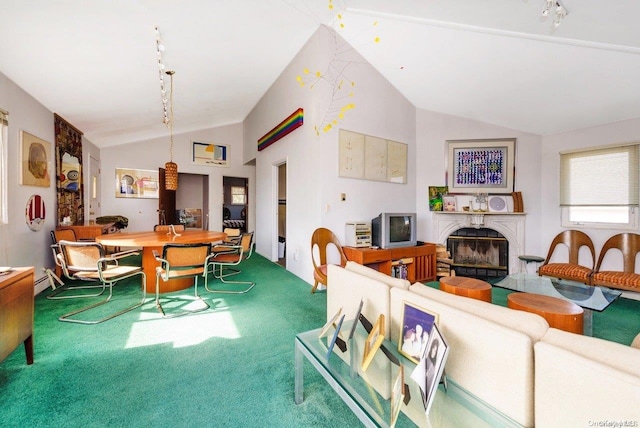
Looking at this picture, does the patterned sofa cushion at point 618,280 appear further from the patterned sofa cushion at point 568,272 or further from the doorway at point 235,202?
the doorway at point 235,202

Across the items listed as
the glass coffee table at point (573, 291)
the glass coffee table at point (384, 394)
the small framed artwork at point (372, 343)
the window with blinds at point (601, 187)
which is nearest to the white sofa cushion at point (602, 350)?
the glass coffee table at point (384, 394)

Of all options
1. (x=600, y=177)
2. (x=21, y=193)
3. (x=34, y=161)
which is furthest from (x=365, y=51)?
(x=21, y=193)

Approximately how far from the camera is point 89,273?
Result: 8.52ft

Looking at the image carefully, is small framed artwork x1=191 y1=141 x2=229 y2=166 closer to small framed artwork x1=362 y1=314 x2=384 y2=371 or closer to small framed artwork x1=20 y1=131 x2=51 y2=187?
small framed artwork x1=20 y1=131 x2=51 y2=187

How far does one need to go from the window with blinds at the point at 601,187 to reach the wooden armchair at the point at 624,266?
214 mm

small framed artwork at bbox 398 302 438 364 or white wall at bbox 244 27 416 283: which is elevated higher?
white wall at bbox 244 27 416 283

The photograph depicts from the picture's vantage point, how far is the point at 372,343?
1258 mm

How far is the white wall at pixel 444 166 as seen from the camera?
4.11 meters

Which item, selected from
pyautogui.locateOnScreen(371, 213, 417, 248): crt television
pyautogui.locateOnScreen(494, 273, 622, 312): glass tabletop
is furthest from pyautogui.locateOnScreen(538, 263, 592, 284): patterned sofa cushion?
pyautogui.locateOnScreen(371, 213, 417, 248): crt television

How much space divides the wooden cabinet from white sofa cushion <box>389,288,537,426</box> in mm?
2357

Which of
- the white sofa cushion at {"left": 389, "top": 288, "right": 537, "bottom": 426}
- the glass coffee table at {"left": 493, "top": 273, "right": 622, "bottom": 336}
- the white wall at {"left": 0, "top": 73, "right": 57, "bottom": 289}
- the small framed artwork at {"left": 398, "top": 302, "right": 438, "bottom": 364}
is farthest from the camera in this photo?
the white wall at {"left": 0, "top": 73, "right": 57, "bottom": 289}

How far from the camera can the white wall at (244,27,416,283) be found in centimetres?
359

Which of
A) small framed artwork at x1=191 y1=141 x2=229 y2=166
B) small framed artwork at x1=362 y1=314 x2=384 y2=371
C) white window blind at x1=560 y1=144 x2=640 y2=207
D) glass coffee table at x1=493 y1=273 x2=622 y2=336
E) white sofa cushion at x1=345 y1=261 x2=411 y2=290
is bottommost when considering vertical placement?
glass coffee table at x1=493 y1=273 x2=622 y2=336

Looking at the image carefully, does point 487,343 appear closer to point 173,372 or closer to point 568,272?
point 173,372
